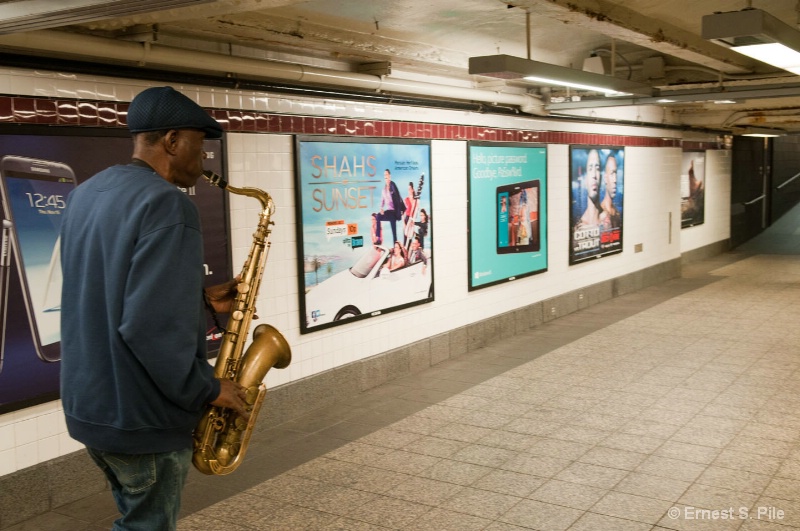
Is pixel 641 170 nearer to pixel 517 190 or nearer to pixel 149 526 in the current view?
pixel 517 190

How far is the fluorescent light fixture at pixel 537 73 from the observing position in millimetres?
5215

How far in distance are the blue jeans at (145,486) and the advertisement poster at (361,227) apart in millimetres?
3760

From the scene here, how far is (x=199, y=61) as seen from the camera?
4.89m

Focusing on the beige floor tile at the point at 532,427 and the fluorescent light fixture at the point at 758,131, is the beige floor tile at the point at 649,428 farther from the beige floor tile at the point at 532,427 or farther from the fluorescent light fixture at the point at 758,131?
the fluorescent light fixture at the point at 758,131

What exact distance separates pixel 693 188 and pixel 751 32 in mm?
11682

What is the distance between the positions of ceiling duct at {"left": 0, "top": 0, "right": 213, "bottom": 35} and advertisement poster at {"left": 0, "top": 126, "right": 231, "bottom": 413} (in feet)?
2.86

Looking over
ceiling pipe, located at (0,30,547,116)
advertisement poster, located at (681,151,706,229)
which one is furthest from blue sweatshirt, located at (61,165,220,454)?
advertisement poster, located at (681,151,706,229)

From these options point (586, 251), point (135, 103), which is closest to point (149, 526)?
point (135, 103)

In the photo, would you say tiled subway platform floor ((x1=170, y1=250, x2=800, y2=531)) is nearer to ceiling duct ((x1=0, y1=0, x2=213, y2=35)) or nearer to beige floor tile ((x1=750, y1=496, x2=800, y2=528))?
beige floor tile ((x1=750, y1=496, x2=800, y2=528))

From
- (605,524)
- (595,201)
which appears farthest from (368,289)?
(595,201)

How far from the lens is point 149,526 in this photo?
7.18ft

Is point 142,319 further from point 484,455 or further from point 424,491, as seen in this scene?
point 484,455

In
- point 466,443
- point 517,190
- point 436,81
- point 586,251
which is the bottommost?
point 466,443

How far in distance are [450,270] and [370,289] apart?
1360 mm
